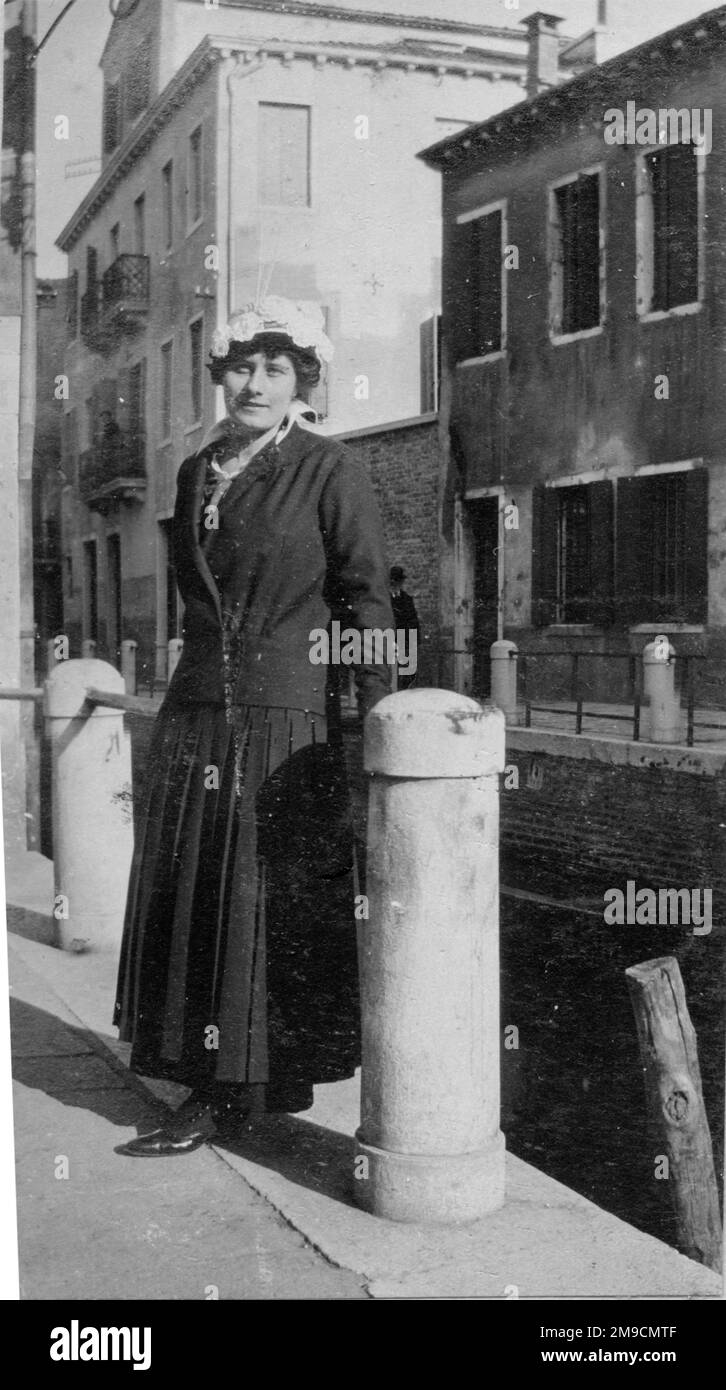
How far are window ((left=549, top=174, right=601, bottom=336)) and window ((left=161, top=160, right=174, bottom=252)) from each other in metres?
1.03

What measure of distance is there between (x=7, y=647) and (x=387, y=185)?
1.59 m

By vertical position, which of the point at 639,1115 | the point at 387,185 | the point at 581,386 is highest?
the point at 387,185

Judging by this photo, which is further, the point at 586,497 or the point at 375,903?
the point at 586,497

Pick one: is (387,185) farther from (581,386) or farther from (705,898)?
(705,898)

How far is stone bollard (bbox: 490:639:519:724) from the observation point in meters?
3.34

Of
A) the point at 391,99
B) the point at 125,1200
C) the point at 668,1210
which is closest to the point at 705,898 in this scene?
the point at 668,1210

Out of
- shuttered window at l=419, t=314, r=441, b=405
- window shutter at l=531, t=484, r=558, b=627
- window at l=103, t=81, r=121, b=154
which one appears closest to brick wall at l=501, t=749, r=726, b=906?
window shutter at l=531, t=484, r=558, b=627

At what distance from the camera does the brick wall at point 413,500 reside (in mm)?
3377

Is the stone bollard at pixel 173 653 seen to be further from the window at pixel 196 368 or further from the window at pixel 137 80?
the window at pixel 137 80

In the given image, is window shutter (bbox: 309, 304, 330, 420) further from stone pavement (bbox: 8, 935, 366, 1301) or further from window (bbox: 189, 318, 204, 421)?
stone pavement (bbox: 8, 935, 366, 1301)

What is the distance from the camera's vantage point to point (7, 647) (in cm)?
353

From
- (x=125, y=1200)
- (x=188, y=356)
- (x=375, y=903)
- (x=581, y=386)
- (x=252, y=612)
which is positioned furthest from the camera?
(x=581, y=386)

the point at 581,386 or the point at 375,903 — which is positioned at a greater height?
the point at 581,386

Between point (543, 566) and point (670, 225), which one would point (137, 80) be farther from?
point (543, 566)
